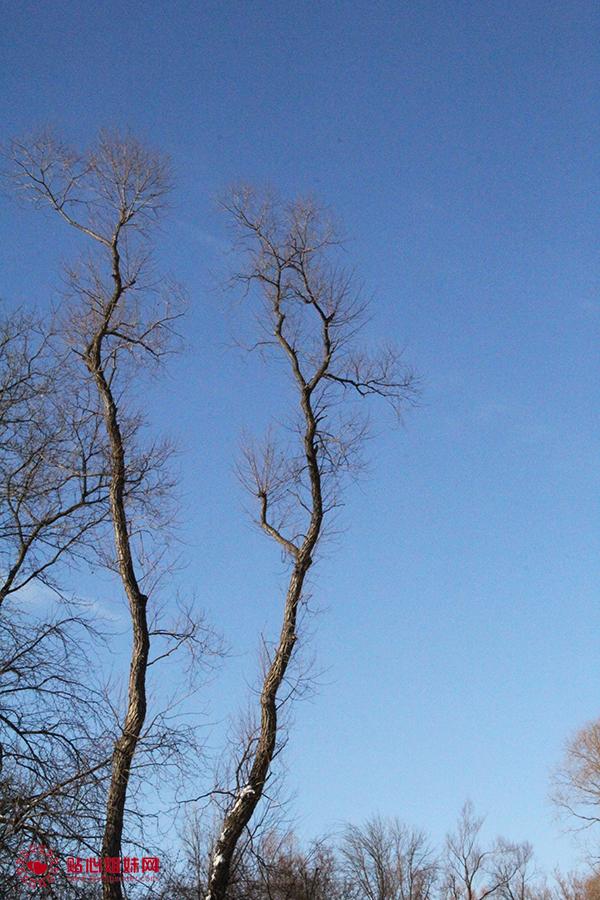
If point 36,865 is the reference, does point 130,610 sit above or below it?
above

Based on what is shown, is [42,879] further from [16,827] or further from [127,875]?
[127,875]

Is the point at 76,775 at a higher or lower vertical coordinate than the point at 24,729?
lower

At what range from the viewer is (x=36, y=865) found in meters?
7.26

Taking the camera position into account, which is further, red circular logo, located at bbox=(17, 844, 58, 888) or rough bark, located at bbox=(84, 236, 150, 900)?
rough bark, located at bbox=(84, 236, 150, 900)

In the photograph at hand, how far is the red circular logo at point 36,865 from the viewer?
7180 mm

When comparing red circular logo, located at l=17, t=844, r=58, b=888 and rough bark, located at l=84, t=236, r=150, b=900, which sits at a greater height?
rough bark, located at l=84, t=236, r=150, b=900

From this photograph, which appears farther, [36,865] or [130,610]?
[130,610]

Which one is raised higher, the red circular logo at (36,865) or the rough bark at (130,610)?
the rough bark at (130,610)

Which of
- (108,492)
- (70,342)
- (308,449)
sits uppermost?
(70,342)

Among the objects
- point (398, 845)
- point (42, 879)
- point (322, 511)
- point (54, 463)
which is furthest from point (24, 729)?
point (398, 845)

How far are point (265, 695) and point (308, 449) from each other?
3.33 metres

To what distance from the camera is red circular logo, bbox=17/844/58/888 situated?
718 cm

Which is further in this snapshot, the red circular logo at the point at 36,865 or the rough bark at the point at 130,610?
the rough bark at the point at 130,610

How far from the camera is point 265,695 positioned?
1114 cm
